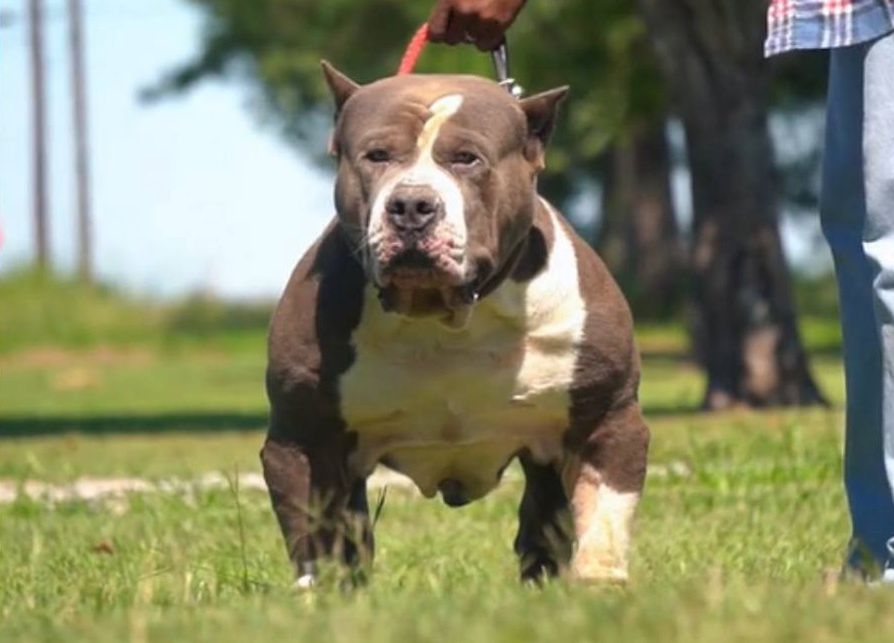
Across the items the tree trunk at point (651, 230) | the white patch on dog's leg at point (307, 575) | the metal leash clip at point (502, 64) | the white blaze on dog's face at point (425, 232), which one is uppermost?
the metal leash clip at point (502, 64)

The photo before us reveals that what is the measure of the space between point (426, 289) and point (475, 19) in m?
1.25

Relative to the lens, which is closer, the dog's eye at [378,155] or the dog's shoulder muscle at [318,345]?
the dog's eye at [378,155]

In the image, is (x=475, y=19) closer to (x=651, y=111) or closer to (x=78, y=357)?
(x=651, y=111)

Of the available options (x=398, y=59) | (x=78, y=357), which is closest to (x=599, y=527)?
(x=78, y=357)

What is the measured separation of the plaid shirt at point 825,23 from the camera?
6.64 metres

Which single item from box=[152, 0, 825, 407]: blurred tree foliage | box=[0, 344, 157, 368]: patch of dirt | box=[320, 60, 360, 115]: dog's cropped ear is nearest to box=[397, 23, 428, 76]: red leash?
box=[320, 60, 360, 115]: dog's cropped ear

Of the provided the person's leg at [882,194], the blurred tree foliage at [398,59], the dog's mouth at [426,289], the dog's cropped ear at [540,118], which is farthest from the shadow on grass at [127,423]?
the person's leg at [882,194]

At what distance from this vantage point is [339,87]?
6992 millimetres

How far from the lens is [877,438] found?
23.5 feet

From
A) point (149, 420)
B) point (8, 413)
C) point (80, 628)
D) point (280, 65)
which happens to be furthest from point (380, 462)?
point (280, 65)

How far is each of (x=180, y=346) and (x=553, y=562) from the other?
3492 centimetres

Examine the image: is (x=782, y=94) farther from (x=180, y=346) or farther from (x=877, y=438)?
(x=877, y=438)

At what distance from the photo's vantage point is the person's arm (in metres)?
7.57

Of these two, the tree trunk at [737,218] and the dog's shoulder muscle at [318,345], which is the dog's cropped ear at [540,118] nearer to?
the dog's shoulder muscle at [318,345]
